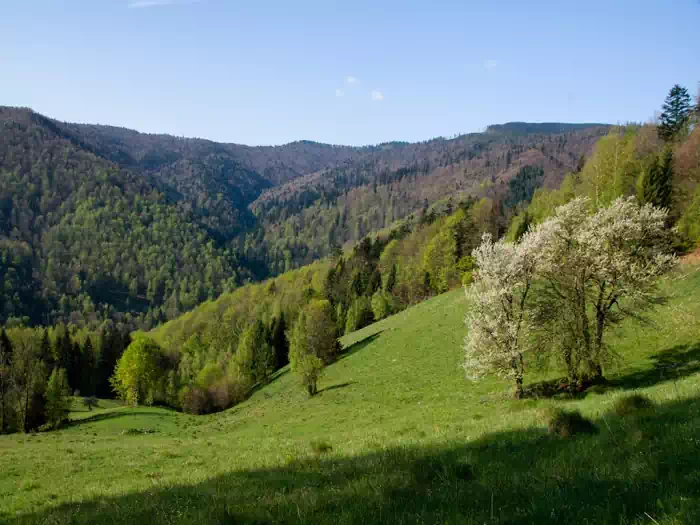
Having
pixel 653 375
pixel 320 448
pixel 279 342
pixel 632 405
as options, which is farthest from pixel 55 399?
pixel 632 405

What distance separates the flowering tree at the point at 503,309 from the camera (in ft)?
77.7

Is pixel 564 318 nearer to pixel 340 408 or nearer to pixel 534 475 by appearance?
pixel 534 475

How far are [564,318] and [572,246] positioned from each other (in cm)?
359

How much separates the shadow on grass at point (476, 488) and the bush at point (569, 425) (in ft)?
0.90

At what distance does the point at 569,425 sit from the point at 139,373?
90.9 m

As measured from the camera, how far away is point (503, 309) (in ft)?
79.5

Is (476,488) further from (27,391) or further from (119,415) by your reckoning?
(27,391)

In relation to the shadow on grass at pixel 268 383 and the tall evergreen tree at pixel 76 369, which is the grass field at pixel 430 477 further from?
the tall evergreen tree at pixel 76 369

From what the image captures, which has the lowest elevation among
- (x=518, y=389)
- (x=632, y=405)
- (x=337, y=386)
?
(x=337, y=386)

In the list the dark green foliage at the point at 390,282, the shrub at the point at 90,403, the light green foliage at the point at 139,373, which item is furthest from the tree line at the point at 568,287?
the shrub at the point at 90,403

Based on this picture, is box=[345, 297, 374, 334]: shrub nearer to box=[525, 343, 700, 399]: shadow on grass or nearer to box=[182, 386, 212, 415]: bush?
box=[182, 386, 212, 415]: bush

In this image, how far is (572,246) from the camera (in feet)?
75.9

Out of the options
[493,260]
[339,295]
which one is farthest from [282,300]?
[493,260]

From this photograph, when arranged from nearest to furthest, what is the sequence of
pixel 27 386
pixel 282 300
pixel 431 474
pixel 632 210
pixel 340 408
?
pixel 431 474 < pixel 632 210 < pixel 340 408 < pixel 27 386 < pixel 282 300
